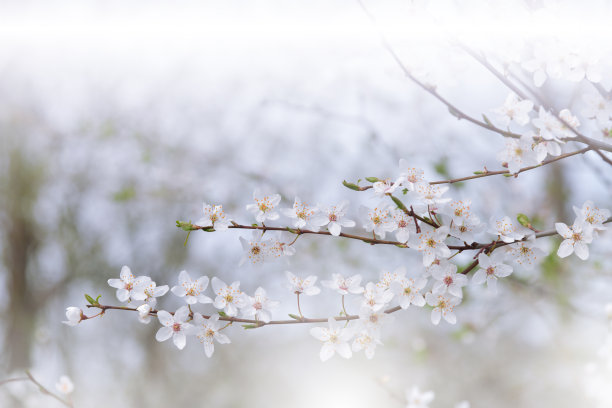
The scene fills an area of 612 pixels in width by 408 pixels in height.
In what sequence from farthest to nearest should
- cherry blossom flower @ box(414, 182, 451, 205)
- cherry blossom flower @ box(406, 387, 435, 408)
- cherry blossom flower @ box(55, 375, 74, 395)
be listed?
cherry blossom flower @ box(406, 387, 435, 408), cherry blossom flower @ box(55, 375, 74, 395), cherry blossom flower @ box(414, 182, 451, 205)

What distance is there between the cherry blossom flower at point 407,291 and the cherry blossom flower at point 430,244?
0.07 m

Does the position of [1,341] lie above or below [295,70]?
below

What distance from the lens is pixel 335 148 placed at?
3.75 metres

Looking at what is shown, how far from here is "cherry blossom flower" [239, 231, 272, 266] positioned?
107cm

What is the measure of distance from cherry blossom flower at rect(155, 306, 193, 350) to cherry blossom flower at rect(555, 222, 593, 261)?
2.64ft

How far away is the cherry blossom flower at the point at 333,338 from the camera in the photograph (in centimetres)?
105

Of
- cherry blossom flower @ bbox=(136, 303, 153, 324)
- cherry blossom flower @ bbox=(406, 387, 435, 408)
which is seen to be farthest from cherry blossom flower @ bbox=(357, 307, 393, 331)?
cherry blossom flower @ bbox=(406, 387, 435, 408)

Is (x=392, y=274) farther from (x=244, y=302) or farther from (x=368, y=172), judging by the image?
(x=368, y=172)

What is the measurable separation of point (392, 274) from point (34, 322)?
7.27 m

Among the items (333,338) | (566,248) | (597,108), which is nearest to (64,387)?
(333,338)

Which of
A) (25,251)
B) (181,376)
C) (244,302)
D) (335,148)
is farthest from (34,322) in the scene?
(244,302)

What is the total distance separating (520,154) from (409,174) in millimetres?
239

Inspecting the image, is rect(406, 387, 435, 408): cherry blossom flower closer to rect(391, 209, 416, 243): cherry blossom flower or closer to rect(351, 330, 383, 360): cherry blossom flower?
rect(351, 330, 383, 360): cherry blossom flower

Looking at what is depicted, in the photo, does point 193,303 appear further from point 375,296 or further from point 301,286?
point 375,296
